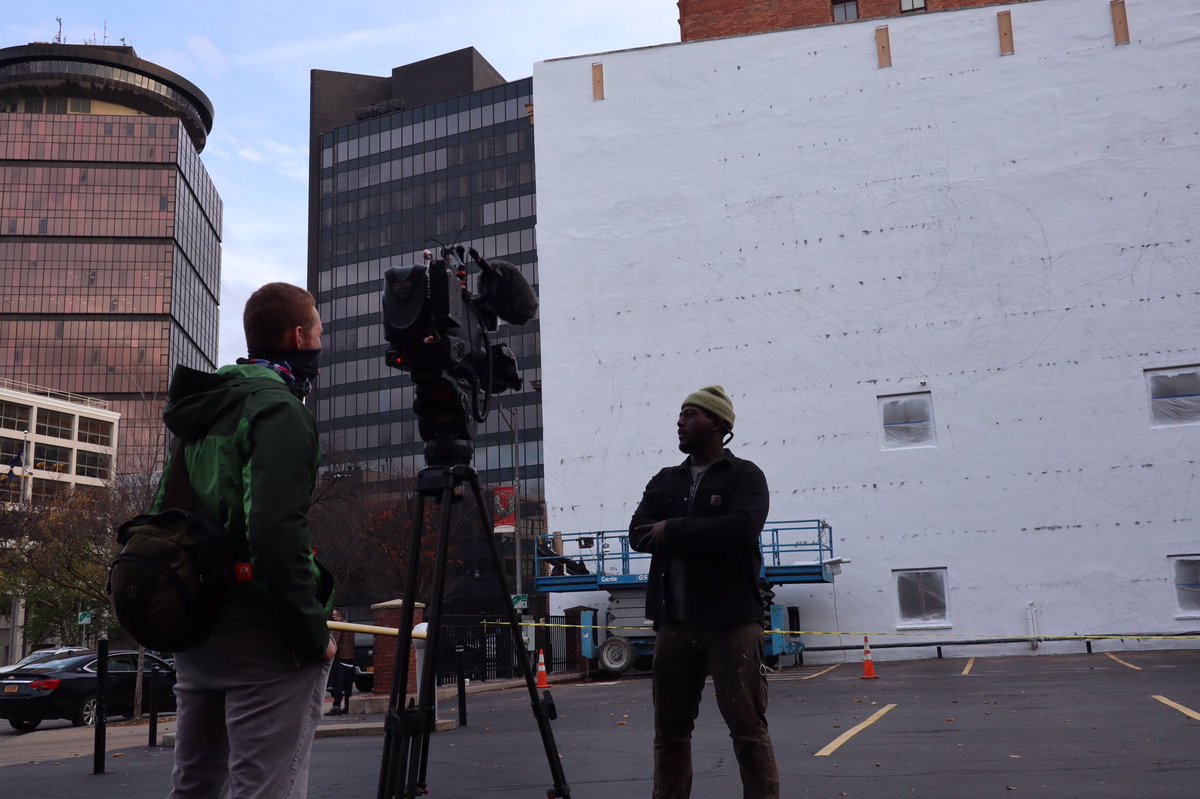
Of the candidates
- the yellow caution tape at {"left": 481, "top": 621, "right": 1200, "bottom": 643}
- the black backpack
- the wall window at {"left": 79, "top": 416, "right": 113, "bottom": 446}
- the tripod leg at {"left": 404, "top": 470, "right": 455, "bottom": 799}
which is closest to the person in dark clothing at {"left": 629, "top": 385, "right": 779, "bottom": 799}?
the tripod leg at {"left": 404, "top": 470, "right": 455, "bottom": 799}

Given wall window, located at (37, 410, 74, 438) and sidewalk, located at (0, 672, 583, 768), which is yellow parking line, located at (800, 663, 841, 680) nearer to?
sidewalk, located at (0, 672, 583, 768)

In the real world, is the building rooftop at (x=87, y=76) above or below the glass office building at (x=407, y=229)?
above

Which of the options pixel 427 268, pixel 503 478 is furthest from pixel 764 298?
pixel 503 478

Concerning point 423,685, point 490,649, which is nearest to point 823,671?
point 490,649

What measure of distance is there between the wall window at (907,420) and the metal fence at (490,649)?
351 inches

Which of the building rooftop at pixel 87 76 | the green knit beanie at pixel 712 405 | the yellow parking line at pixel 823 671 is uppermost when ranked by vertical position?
the building rooftop at pixel 87 76

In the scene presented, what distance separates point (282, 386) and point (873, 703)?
34.0ft

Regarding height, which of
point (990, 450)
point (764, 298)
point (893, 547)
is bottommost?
point (893, 547)

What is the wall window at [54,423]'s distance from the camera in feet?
300

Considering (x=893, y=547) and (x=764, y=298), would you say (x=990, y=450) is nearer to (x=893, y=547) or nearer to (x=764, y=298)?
(x=893, y=547)

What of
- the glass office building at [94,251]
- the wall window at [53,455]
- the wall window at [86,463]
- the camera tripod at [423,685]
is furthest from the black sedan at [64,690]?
the glass office building at [94,251]

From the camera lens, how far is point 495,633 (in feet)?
78.8

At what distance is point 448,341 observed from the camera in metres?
4.38

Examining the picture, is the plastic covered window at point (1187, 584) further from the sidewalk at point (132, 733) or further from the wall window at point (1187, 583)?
the sidewalk at point (132, 733)
